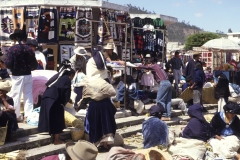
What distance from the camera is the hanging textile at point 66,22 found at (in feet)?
41.5

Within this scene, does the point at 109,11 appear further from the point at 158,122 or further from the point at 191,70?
the point at 158,122

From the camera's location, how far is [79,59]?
9.73 metres

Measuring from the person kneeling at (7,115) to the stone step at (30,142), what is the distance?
17 centimetres

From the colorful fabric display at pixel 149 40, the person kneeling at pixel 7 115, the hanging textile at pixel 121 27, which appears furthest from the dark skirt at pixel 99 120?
the colorful fabric display at pixel 149 40

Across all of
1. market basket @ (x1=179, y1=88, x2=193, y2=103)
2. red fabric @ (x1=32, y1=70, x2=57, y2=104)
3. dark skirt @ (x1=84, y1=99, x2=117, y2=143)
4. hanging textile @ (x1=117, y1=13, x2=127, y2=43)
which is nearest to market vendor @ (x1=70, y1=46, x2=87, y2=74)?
red fabric @ (x1=32, y1=70, x2=57, y2=104)

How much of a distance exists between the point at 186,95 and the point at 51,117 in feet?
19.0

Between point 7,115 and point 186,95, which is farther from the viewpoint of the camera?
point 186,95

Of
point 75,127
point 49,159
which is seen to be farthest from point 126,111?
point 49,159

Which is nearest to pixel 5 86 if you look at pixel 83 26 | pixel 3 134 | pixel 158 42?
pixel 3 134

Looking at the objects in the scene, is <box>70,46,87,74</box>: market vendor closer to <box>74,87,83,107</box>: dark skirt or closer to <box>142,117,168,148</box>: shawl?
<box>74,87,83,107</box>: dark skirt

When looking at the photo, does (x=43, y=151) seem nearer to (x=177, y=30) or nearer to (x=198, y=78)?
(x=198, y=78)

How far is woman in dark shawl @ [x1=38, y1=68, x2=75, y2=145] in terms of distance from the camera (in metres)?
6.94

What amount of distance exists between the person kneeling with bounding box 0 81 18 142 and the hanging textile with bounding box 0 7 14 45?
602 cm

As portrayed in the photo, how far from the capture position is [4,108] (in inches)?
267
